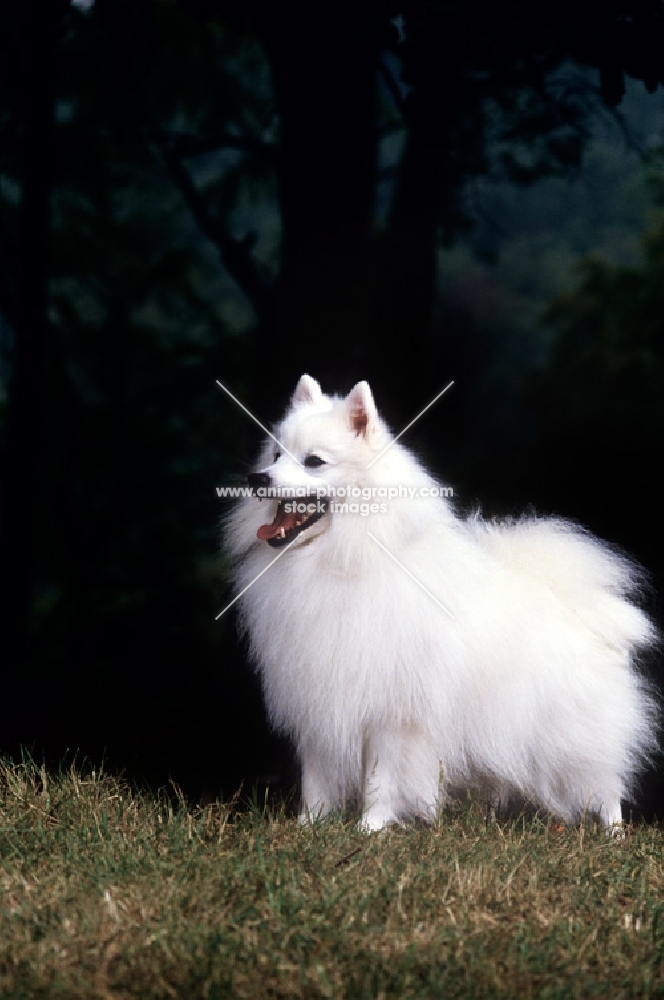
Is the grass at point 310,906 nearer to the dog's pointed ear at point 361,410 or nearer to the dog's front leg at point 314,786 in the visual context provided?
the dog's front leg at point 314,786

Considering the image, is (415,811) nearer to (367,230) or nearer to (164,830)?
(164,830)

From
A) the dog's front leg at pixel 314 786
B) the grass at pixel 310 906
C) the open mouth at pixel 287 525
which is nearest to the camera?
the grass at pixel 310 906

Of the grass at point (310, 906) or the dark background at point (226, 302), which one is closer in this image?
the grass at point (310, 906)

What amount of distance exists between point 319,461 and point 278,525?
0.25m

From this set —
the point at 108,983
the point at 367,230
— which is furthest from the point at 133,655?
the point at 108,983

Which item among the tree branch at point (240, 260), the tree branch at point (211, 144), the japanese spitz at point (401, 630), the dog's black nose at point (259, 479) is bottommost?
the japanese spitz at point (401, 630)

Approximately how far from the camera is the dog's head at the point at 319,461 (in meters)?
3.68

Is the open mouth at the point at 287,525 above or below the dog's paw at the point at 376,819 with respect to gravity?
above

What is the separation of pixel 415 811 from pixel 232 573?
105cm

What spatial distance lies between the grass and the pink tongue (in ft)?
3.03

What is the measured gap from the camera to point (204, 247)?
10586mm

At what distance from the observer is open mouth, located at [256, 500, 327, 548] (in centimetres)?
A: 374

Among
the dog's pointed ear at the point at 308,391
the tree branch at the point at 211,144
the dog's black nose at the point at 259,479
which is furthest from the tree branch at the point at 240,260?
the dog's black nose at the point at 259,479

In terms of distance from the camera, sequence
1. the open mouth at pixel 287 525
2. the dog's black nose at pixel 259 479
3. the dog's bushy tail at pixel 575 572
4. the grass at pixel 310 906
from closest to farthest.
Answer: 1. the grass at pixel 310 906
2. the dog's black nose at pixel 259 479
3. the open mouth at pixel 287 525
4. the dog's bushy tail at pixel 575 572
